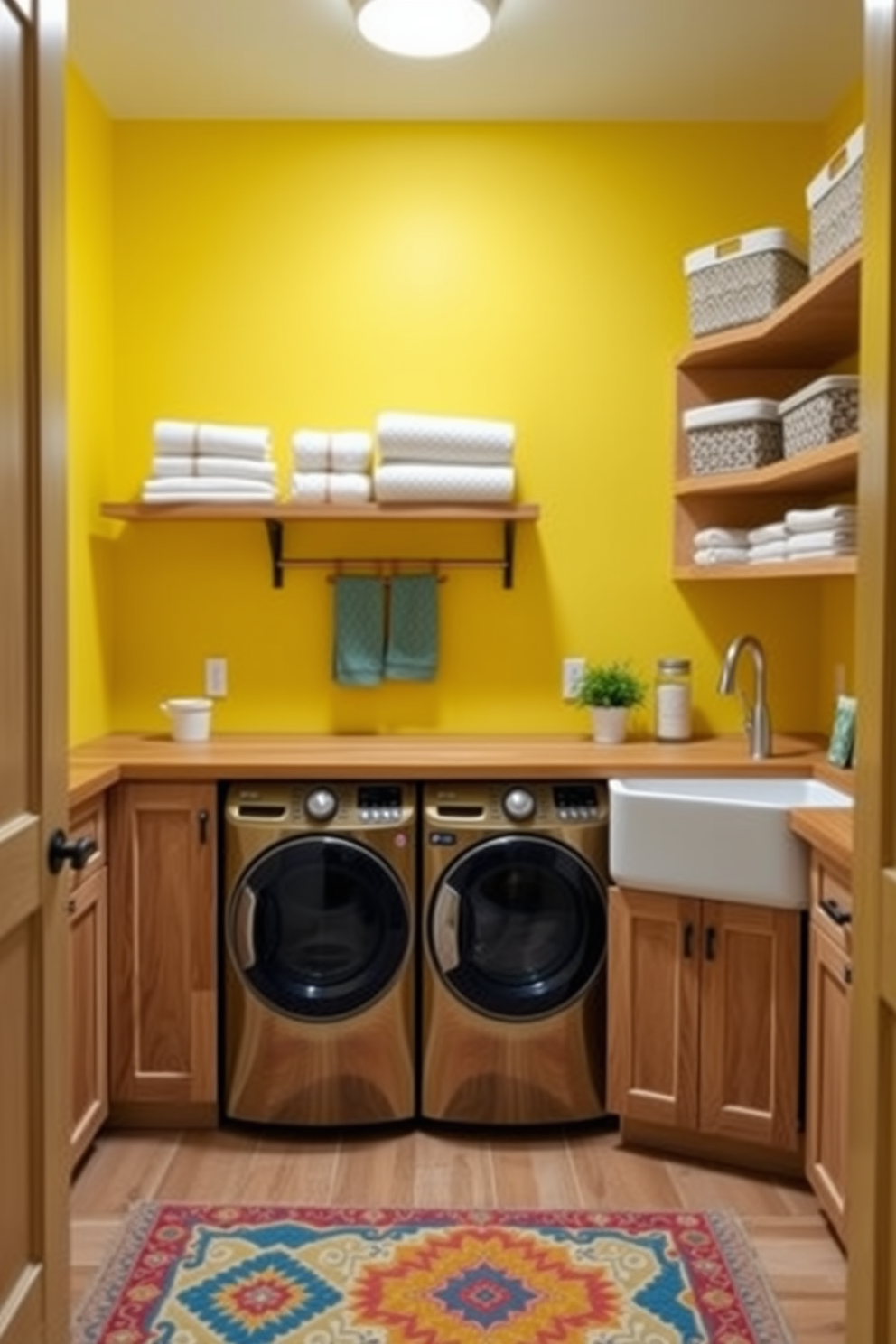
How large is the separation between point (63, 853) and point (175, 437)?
1740 mm

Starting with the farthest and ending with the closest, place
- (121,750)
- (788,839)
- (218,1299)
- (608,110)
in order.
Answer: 1. (608,110)
2. (121,750)
3. (788,839)
4. (218,1299)

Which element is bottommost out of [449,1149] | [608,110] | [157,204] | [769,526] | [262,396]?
[449,1149]

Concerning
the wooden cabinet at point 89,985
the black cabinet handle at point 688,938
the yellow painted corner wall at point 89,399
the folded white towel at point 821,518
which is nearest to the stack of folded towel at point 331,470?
the yellow painted corner wall at point 89,399

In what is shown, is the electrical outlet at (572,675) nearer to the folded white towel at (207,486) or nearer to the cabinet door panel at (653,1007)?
Result: the cabinet door panel at (653,1007)

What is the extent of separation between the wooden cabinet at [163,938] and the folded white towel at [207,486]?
0.83 meters

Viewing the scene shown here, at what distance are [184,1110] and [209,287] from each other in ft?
7.64

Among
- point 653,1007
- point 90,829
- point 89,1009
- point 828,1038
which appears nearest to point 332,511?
point 90,829

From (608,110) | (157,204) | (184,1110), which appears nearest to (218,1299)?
(184,1110)

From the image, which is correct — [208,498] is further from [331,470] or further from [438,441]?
[438,441]

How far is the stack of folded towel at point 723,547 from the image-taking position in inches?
126

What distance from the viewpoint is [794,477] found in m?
2.89

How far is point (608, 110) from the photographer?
11.0ft

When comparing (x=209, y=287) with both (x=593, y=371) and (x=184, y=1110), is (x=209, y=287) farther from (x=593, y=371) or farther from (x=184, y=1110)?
(x=184, y=1110)

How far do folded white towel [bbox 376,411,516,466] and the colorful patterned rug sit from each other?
190 centimetres
